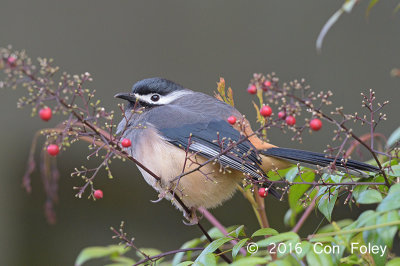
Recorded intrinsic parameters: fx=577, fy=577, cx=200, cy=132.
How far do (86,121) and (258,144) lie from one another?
117 cm

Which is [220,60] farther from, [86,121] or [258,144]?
[86,121]

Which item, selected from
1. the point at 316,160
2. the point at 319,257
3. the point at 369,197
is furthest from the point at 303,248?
the point at 316,160

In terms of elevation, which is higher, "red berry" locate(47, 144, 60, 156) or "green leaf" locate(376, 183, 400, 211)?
"red berry" locate(47, 144, 60, 156)

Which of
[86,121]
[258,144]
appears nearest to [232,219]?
[258,144]

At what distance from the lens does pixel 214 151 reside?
8.11 feet

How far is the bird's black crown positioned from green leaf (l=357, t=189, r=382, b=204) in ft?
5.05

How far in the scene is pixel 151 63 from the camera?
5090 millimetres

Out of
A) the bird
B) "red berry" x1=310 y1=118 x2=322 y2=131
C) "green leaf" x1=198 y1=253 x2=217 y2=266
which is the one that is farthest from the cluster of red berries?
the bird

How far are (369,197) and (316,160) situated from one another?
0.73m

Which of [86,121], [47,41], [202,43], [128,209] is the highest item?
[47,41]

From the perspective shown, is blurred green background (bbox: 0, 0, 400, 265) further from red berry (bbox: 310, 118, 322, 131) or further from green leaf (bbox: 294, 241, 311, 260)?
green leaf (bbox: 294, 241, 311, 260)

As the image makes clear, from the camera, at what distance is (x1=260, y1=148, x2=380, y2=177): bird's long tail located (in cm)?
186

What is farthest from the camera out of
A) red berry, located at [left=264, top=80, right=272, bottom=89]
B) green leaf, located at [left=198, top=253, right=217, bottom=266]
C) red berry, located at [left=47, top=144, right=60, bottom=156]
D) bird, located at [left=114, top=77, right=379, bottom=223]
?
bird, located at [left=114, top=77, right=379, bottom=223]

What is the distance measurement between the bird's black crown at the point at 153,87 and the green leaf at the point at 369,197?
1.54m
